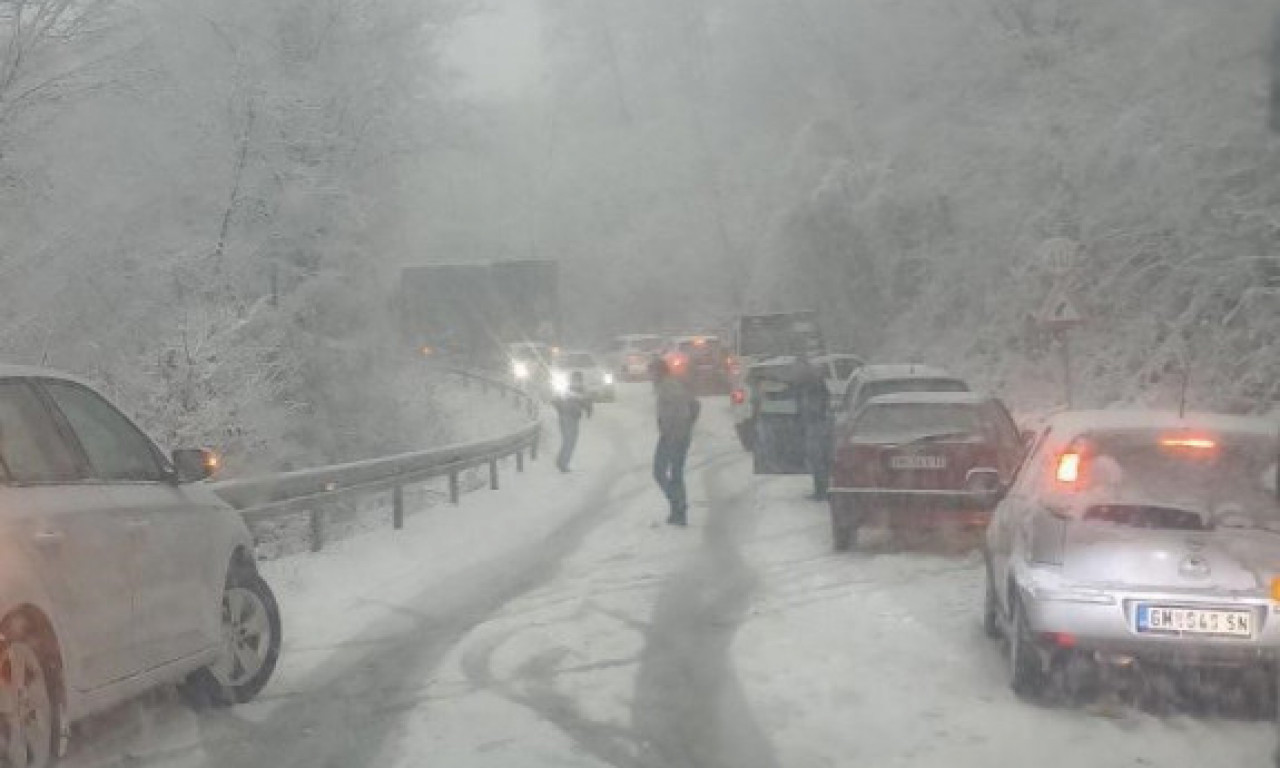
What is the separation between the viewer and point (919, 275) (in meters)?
36.1

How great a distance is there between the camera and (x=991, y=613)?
8.45 metres

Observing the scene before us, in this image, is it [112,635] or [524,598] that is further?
[524,598]

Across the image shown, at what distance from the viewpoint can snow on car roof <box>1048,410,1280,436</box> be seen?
720 cm

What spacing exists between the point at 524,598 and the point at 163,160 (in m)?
17.5

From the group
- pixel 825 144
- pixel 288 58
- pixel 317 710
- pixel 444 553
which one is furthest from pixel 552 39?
pixel 317 710

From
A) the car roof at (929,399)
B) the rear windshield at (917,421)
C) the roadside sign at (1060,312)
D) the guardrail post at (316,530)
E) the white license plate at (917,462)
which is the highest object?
the roadside sign at (1060,312)

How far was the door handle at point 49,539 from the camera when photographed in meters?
5.23

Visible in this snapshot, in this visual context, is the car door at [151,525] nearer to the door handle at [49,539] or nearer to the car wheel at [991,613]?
the door handle at [49,539]

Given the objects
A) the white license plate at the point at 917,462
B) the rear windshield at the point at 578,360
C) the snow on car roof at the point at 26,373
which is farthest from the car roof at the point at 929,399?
the rear windshield at the point at 578,360

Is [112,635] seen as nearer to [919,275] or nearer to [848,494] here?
[848,494]

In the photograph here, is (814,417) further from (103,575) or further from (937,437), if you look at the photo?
(103,575)

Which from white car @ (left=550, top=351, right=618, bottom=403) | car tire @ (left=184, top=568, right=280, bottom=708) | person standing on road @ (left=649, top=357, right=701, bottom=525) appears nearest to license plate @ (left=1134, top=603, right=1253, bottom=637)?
car tire @ (left=184, top=568, right=280, bottom=708)

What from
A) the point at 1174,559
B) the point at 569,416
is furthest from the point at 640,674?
the point at 569,416

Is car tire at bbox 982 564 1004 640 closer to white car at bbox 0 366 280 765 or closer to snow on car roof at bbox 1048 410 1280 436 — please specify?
snow on car roof at bbox 1048 410 1280 436
